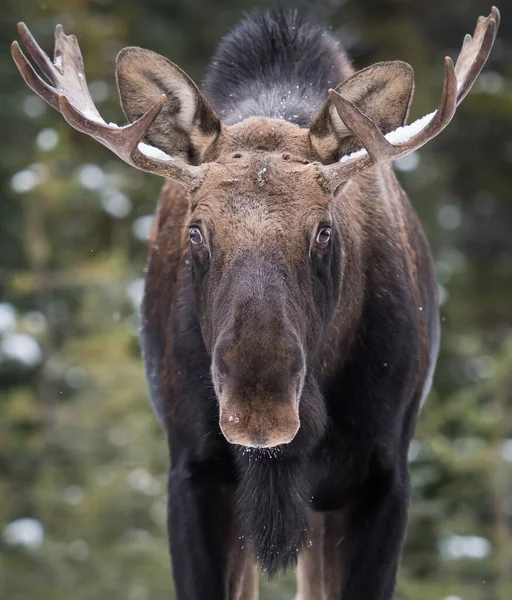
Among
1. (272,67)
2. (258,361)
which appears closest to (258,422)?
(258,361)

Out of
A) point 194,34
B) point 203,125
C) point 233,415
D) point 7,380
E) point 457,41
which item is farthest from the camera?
Answer: point 457,41

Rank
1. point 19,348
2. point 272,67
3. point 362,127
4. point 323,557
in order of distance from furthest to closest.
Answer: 1. point 19,348
2. point 272,67
3. point 323,557
4. point 362,127

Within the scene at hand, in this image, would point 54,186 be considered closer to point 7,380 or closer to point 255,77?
point 7,380

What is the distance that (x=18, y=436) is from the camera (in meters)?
13.2

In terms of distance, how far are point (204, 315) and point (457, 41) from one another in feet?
49.6

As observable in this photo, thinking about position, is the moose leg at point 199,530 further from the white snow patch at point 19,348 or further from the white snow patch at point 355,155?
the white snow patch at point 19,348

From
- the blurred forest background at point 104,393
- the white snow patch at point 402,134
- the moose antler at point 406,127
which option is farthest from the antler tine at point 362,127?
the blurred forest background at point 104,393

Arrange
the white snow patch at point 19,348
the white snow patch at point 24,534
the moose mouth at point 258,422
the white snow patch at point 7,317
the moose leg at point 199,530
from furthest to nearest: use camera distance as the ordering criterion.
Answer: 1. the white snow patch at point 19,348
2. the white snow patch at point 7,317
3. the white snow patch at point 24,534
4. the moose leg at point 199,530
5. the moose mouth at point 258,422

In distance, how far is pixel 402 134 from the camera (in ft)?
18.0

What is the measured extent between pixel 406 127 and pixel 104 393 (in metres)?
8.08

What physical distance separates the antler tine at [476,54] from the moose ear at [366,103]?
8.0 inches

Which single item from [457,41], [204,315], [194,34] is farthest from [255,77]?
[457,41]

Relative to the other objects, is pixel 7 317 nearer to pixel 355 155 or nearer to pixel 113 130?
pixel 113 130

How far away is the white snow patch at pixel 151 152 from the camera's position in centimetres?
548
